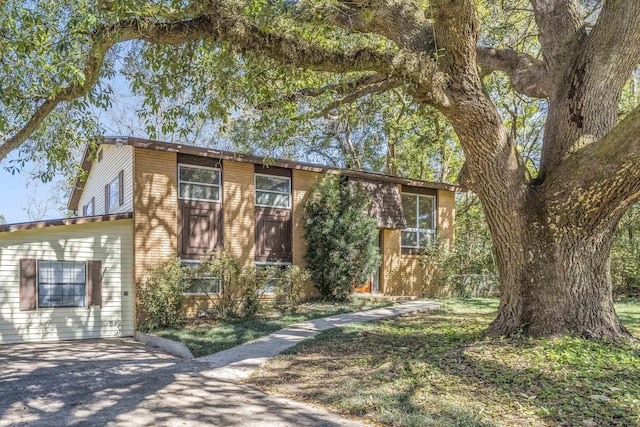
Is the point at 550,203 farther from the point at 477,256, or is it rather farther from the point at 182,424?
the point at 477,256

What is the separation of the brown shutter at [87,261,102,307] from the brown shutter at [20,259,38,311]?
1162 mm

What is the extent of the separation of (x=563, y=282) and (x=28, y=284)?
1131 cm

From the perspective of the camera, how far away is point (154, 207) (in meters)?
12.5

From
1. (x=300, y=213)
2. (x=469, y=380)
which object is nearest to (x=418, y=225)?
(x=300, y=213)

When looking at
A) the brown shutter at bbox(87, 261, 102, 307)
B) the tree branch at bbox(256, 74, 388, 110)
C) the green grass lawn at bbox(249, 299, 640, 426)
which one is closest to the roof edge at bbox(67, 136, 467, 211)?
the tree branch at bbox(256, 74, 388, 110)

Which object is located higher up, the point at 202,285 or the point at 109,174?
the point at 109,174

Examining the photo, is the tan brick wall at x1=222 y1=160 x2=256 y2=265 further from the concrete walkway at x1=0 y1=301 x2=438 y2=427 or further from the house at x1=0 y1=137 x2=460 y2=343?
the concrete walkway at x1=0 y1=301 x2=438 y2=427

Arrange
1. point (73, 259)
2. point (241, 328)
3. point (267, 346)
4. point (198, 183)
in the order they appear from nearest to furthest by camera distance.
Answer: point (267, 346)
point (241, 328)
point (73, 259)
point (198, 183)

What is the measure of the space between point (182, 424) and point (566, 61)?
7394mm

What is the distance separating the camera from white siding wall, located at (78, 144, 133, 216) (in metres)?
12.8

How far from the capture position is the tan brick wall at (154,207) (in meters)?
12.2

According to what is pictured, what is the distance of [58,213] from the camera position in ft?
104

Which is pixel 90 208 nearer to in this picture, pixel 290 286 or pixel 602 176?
pixel 290 286

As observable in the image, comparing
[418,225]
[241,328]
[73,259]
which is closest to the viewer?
[241,328]
